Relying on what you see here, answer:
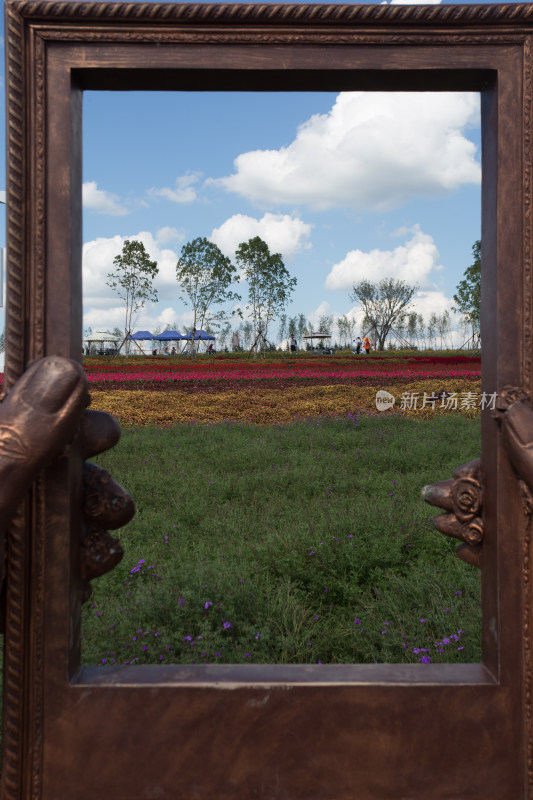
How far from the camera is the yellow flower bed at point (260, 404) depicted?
6.82 m

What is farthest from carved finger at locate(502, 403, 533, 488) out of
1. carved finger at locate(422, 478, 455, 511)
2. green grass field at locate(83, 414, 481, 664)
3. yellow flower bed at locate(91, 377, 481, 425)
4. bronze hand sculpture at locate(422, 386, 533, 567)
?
yellow flower bed at locate(91, 377, 481, 425)

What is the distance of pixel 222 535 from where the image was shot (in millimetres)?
2896

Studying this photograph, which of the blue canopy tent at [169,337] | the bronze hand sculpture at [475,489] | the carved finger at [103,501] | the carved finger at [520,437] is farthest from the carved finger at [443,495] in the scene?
the blue canopy tent at [169,337]

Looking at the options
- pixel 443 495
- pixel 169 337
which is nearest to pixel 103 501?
pixel 443 495

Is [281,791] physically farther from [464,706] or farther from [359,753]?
[464,706]

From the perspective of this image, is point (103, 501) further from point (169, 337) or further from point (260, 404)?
point (169, 337)

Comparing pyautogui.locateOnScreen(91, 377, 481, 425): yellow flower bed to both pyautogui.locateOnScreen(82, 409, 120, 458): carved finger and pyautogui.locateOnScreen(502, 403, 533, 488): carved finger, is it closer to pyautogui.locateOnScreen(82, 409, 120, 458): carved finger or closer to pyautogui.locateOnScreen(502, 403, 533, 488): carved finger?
pyautogui.locateOnScreen(82, 409, 120, 458): carved finger

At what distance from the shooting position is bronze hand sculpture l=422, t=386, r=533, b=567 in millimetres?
962

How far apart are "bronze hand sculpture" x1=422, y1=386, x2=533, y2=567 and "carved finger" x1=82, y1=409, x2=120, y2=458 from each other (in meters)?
0.64

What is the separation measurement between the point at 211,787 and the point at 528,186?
1.24 m

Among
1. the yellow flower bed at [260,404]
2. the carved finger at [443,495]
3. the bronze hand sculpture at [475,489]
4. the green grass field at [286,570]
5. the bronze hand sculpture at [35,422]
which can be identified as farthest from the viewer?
the yellow flower bed at [260,404]

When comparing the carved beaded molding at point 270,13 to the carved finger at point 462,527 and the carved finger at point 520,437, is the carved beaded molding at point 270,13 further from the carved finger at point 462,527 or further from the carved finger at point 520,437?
the carved finger at point 462,527

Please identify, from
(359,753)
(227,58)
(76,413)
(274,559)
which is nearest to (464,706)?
(359,753)

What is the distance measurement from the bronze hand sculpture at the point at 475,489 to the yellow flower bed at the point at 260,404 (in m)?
5.41
